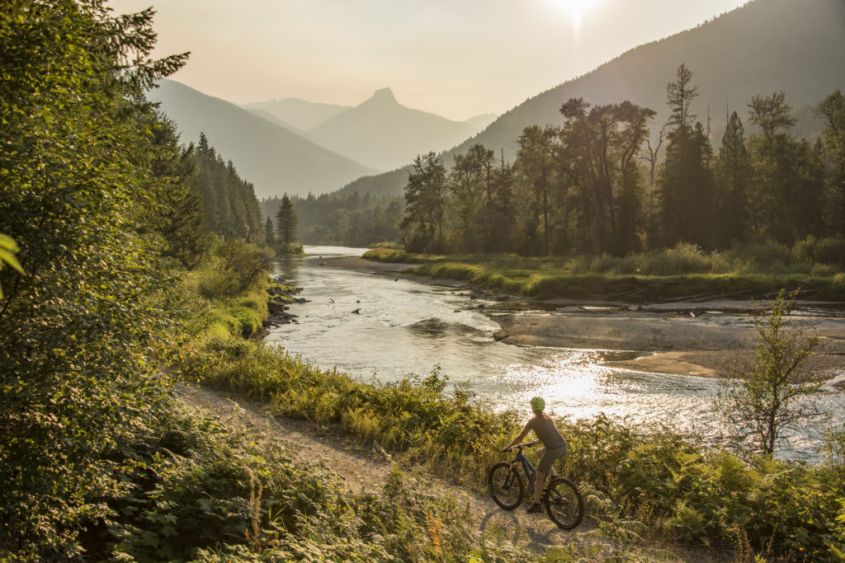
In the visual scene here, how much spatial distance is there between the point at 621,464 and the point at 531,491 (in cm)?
215

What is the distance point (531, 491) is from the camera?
395 inches

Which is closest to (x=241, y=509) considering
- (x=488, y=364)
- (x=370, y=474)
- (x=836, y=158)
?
(x=370, y=474)

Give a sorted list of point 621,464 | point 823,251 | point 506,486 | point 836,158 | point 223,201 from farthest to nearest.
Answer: point 223,201 < point 836,158 < point 823,251 < point 621,464 < point 506,486

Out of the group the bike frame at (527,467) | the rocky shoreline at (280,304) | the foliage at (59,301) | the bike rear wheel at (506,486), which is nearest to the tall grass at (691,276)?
the rocky shoreline at (280,304)

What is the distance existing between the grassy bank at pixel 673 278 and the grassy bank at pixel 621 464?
3345 centimetres

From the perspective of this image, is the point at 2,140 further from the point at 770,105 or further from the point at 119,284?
the point at 770,105

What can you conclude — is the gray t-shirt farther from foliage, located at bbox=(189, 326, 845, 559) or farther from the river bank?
the river bank

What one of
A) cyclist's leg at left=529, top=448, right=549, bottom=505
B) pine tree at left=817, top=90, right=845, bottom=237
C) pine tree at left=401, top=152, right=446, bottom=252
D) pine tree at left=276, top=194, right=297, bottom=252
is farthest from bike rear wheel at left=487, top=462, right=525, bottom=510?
pine tree at left=276, top=194, right=297, bottom=252

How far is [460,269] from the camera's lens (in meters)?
68.9

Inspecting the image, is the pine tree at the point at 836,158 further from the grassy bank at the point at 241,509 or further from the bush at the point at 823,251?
the grassy bank at the point at 241,509

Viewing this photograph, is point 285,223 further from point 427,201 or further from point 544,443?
point 544,443

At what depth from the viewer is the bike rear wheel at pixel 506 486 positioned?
10.1m

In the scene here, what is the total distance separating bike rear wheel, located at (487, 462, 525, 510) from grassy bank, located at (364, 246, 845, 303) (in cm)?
3903

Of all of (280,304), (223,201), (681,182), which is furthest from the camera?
(223,201)
